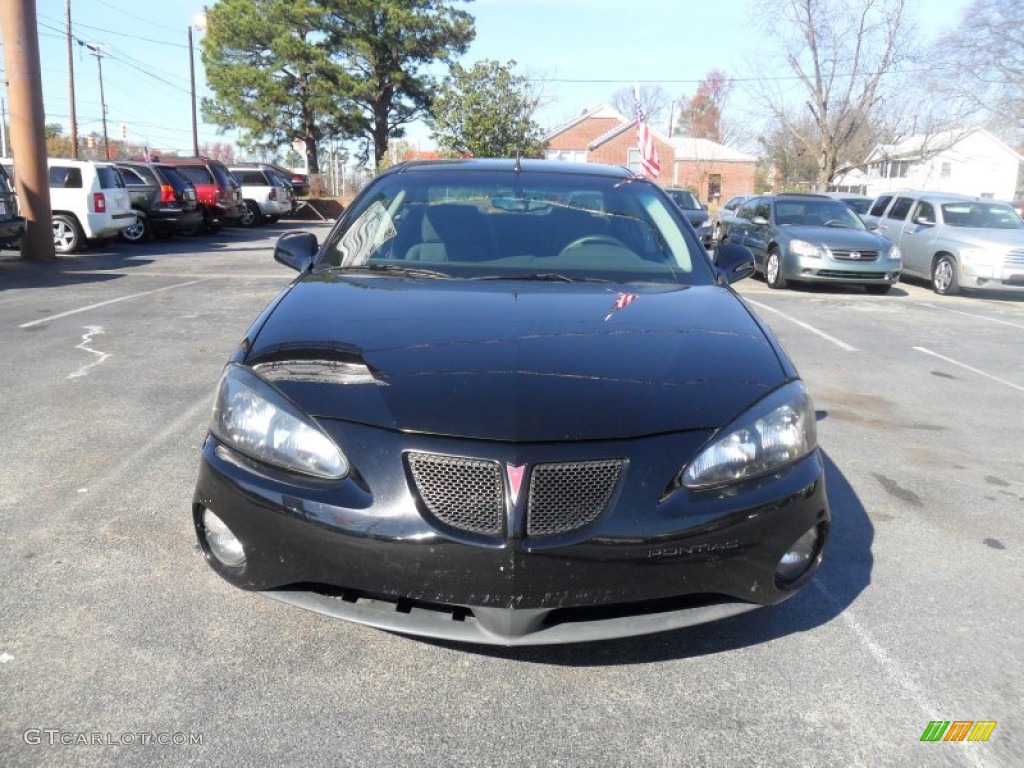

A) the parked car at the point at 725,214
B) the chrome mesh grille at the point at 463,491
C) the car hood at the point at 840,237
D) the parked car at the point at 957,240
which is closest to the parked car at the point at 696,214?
the parked car at the point at 725,214

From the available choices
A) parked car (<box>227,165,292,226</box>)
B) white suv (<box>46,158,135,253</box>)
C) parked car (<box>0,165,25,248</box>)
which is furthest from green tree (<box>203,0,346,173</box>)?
parked car (<box>0,165,25,248</box>)

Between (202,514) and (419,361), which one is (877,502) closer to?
(419,361)

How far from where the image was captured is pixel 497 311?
3062 millimetres

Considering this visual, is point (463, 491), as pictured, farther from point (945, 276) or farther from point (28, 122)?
point (28, 122)

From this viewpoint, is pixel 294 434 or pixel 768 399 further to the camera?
Answer: pixel 768 399

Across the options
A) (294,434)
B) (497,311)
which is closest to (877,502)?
(497,311)

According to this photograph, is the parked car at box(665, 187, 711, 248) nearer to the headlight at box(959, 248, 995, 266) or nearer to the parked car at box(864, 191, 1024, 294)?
the parked car at box(864, 191, 1024, 294)

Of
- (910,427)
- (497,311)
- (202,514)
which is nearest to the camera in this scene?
(202,514)

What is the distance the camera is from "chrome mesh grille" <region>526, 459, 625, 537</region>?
2.29m

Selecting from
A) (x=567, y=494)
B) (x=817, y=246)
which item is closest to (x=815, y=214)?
(x=817, y=246)

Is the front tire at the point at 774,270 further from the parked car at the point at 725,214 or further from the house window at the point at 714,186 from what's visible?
the house window at the point at 714,186

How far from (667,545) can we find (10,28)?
1491 centimetres

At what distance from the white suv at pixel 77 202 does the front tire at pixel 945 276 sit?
1471cm

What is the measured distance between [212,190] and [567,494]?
2195 cm
